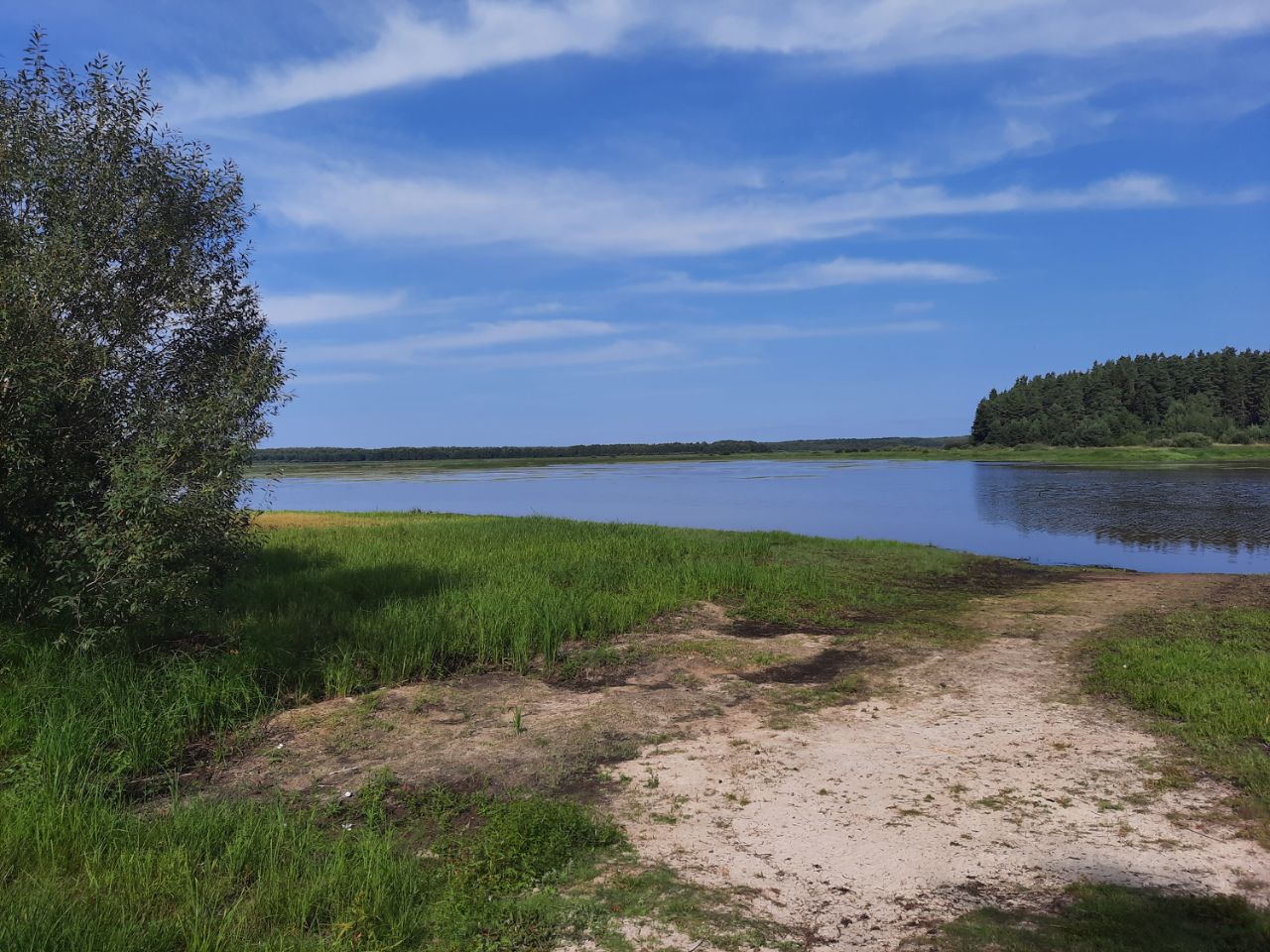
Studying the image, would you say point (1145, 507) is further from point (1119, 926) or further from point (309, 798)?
point (309, 798)

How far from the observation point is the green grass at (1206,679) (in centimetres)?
675

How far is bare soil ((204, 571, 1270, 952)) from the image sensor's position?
4926mm

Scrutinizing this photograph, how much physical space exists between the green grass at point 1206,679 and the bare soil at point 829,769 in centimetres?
36

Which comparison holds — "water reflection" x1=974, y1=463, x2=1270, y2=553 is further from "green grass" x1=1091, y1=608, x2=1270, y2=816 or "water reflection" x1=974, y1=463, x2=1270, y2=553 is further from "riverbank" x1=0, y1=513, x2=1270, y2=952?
"green grass" x1=1091, y1=608, x2=1270, y2=816

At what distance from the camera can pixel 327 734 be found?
7.86 meters

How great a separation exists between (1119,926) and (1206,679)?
5.82 m

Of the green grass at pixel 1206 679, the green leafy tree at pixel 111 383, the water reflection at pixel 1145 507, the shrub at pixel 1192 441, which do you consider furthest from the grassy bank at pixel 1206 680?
the shrub at pixel 1192 441

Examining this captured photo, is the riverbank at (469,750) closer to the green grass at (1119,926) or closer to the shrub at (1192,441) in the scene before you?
the green grass at (1119,926)

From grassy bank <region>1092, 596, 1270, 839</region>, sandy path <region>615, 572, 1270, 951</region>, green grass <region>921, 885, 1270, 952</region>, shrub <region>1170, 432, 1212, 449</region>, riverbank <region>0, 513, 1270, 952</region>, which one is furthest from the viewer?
shrub <region>1170, 432, 1212, 449</region>

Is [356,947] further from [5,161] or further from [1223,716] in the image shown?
[5,161]

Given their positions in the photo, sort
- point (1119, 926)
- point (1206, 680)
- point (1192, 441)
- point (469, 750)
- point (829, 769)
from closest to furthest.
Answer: point (1119, 926), point (829, 769), point (469, 750), point (1206, 680), point (1192, 441)

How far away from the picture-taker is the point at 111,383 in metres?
9.01

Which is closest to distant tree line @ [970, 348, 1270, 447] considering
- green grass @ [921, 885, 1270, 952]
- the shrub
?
the shrub

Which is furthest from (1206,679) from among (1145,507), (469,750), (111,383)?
(1145,507)
